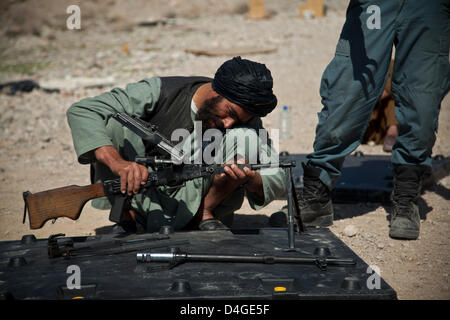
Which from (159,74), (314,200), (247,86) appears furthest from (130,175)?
(159,74)

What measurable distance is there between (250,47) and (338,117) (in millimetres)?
7649

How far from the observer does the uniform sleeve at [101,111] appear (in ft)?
10.1

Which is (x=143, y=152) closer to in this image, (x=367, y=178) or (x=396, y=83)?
(x=396, y=83)

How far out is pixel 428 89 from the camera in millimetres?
3486

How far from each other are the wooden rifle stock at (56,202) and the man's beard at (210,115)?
25.5 inches

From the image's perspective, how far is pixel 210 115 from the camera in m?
3.13

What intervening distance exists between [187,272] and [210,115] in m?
0.96

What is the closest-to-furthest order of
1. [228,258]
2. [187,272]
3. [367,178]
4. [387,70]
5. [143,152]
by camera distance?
[187,272] < [228,258] < [143,152] < [387,70] < [367,178]

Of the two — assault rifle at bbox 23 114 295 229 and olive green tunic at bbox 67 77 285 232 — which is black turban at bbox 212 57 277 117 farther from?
assault rifle at bbox 23 114 295 229

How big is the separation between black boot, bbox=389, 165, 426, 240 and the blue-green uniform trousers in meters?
0.10

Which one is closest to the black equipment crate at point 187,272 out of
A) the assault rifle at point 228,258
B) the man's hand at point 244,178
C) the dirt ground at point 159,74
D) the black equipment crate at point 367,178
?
the assault rifle at point 228,258

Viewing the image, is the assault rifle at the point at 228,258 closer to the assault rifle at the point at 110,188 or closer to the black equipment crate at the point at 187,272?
the black equipment crate at the point at 187,272

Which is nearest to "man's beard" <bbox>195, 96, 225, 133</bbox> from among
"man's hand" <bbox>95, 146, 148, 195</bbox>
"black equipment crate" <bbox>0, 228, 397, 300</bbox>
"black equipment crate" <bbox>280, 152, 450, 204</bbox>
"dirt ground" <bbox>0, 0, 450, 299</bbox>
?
"man's hand" <bbox>95, 146, 148, 195</bbox>

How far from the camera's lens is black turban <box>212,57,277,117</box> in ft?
9.88
